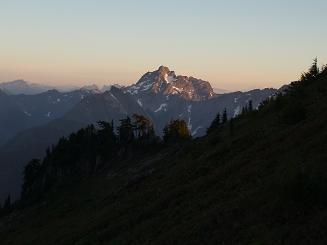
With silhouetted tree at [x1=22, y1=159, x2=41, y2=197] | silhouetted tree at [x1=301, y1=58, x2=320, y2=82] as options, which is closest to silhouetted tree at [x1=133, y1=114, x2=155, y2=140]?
silhouetted tree at [x1=22, y1=159, x2=41, y2=197]

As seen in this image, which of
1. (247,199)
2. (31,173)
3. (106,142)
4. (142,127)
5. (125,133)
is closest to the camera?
(247,199)

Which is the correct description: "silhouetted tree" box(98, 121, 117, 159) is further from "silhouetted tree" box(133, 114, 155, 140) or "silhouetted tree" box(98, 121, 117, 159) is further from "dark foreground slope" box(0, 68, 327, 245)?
"dark foreground slope" box(0, 68, 327, 245)

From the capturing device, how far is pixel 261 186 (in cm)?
2491

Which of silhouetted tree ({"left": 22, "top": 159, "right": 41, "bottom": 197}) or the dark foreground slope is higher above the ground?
the dark foreground slope

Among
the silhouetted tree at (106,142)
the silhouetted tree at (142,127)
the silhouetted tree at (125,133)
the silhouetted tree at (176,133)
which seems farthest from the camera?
the silhouetted tree at (142,127)

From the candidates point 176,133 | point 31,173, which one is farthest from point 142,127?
point 31,173

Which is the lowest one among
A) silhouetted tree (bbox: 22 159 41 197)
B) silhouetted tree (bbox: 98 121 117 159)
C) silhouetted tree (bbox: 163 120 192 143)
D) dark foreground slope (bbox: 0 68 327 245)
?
silhouetted tree (bbox: 22 159 41 197)

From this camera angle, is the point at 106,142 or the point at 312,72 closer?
the point at 312,72

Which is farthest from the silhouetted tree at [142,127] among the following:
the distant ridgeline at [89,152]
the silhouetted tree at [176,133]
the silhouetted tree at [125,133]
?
the silhouetted tree at [176,133]

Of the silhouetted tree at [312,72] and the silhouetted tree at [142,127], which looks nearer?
the silhouetted tree at [312,72]

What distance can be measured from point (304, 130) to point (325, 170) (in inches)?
408

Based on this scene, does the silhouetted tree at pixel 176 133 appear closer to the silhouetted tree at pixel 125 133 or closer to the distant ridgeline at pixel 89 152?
the distant ridgeline at pixel 89 152

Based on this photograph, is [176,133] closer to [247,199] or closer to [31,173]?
[31,173]

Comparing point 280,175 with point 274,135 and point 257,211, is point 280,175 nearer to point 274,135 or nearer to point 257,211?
point 257,211
